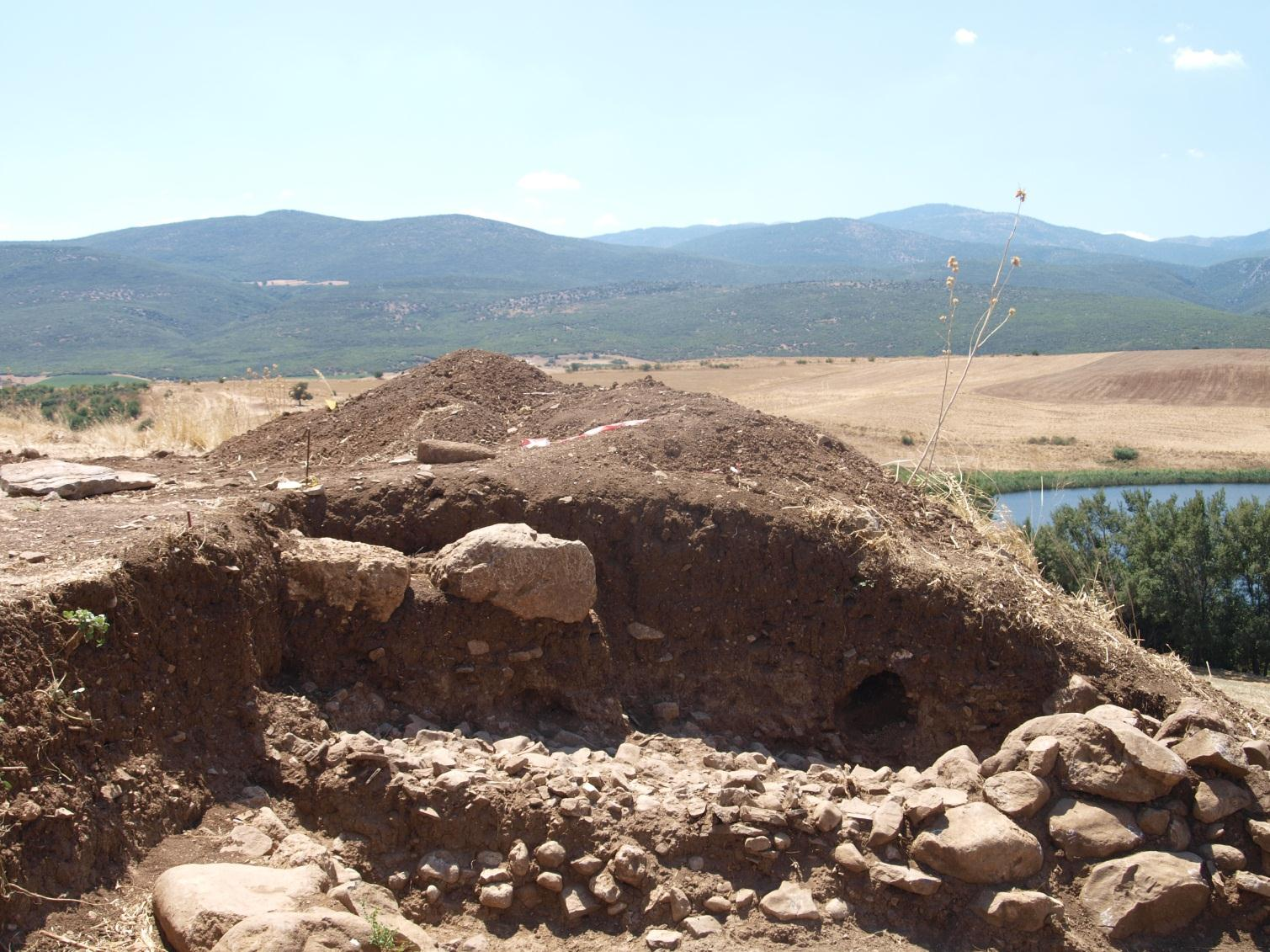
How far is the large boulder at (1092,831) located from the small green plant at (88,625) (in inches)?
175

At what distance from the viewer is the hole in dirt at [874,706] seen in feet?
21.4

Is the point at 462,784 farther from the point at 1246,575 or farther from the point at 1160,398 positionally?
the point at 1160,398

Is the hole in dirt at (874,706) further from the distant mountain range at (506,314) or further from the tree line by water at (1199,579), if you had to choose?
the distant mountain range at (506,314)

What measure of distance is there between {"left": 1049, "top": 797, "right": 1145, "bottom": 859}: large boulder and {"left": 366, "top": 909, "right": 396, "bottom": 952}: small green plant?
3177 mm

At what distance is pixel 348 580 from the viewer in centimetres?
551

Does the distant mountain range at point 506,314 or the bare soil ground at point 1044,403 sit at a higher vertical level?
the distant mountain range at point 506,314

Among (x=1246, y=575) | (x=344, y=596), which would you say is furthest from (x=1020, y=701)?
(x=1246, y=575)

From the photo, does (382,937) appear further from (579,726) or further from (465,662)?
(579,726)

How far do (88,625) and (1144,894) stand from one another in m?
4.85

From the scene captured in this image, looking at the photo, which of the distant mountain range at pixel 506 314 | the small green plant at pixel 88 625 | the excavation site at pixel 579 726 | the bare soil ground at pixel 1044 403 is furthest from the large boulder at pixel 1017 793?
the distant mountain range at pixel 506 314

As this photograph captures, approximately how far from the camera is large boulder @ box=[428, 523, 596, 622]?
18.7 feet

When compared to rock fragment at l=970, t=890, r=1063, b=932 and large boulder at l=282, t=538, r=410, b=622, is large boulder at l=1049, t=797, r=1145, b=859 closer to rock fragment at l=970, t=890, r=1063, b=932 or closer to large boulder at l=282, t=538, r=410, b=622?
rock fragment at l=970, t=890, r=1063, b=932

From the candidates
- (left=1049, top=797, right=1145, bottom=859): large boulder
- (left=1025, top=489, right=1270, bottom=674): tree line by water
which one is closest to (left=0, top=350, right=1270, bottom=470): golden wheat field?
(left=1025, top=489, right=1270, bottom=674): tree line by water

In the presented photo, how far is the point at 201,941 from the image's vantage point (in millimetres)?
3451
